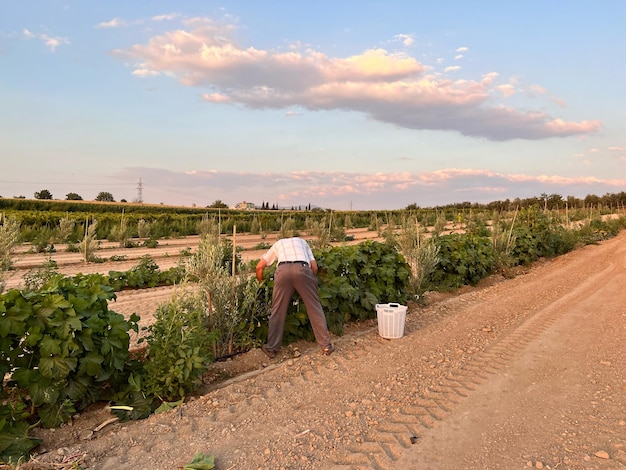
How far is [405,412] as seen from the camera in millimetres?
4055

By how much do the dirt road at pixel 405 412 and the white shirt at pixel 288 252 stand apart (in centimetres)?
116

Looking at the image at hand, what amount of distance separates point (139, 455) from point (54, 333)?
118 cm

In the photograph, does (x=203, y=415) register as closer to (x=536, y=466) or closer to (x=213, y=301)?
(x=213, y=301)

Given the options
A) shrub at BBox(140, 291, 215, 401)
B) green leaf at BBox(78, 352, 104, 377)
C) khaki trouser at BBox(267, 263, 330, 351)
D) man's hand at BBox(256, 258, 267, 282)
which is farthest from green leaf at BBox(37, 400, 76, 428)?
man's hand at BBox(256, 258, 267, 282)

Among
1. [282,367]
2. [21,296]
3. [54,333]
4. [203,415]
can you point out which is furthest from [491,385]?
[21,296]

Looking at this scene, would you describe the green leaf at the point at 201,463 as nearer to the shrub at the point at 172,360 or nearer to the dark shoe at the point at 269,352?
the shrub at the point at 172,360

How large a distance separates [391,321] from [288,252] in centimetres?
179

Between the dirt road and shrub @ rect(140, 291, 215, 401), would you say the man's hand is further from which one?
shrub @ rect(140, 291, 215, 401)

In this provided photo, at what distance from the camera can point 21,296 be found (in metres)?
3.66

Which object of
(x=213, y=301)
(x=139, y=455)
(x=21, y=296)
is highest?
(x=21, y=296)

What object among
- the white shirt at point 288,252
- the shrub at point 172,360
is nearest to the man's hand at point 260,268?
the white shirt at point 288,252

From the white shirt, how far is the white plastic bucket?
4.47 ft

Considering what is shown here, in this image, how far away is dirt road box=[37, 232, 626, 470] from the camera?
3324 mm

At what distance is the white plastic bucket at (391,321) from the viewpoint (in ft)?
20.6
